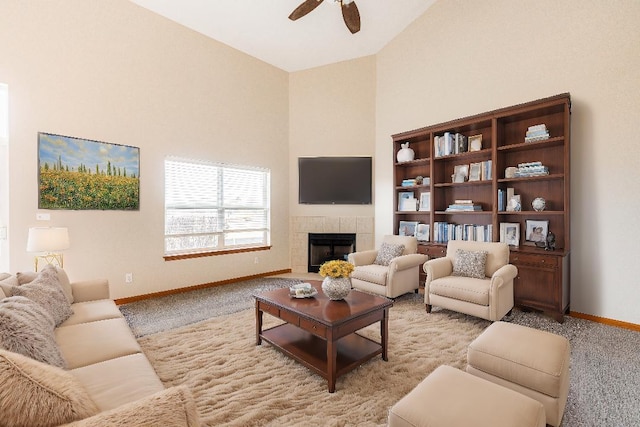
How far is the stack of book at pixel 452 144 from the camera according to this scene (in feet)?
14.4

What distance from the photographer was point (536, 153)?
3.87m

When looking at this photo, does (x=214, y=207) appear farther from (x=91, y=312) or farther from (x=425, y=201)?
(x=425, y=201)

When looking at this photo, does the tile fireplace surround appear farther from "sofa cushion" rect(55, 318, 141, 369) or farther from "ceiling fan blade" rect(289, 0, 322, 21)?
"sofa cushion" rect(55, 318, 141, 369)

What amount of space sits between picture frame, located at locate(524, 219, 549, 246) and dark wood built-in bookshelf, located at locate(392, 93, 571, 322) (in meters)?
0.03

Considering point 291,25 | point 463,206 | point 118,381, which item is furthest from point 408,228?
point 118,381

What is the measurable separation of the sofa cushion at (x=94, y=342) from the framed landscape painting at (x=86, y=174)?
2178 mm

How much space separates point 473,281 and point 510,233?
3.70ft

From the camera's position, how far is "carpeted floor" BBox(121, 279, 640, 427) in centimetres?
188

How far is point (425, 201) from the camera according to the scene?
4844 millimetres

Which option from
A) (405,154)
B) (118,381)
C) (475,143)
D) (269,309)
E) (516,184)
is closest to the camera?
(118,381)

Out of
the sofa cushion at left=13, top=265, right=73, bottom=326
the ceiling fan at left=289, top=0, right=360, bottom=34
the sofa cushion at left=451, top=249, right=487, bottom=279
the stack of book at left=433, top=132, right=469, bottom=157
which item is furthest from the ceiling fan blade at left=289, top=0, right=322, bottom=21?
the sofa cushion at left=13, top=265, right=73, bottom=326

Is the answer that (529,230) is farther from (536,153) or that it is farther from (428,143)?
(428,143)

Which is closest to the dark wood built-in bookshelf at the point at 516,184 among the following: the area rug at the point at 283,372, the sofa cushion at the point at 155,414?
the area rug at the point at 283,372

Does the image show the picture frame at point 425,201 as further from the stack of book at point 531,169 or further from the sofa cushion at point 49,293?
the sofa cushion at point 49,293
